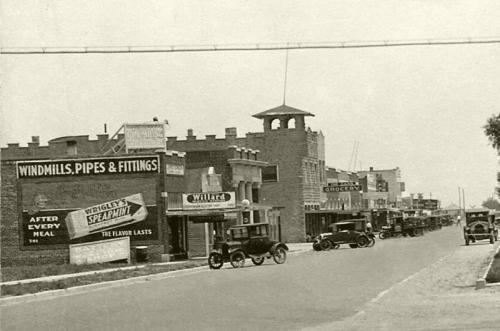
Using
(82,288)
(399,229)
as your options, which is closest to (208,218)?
(82,288)

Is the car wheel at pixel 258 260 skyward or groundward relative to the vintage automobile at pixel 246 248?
groundward

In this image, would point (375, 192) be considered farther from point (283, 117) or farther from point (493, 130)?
point (493, 130)

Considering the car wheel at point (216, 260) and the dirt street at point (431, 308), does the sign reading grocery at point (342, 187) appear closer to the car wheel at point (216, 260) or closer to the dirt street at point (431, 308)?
the car wheel at point (216, 260)

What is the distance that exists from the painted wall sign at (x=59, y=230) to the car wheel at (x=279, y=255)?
Answer: 30.9ft

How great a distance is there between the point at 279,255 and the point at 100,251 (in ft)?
33.5

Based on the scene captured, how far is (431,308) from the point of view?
1756 centimetres

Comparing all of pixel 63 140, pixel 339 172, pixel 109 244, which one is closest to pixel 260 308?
pixel 109 244

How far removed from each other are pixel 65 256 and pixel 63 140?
103 ft

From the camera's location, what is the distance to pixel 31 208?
47.5 metres

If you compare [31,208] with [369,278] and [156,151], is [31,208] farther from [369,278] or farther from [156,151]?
[369,278]

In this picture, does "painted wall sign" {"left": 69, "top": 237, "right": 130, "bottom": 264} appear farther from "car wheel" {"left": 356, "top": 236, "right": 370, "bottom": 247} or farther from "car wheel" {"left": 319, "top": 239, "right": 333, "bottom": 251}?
"car wheel" {"left": 356, "top": 236, "right": 370, "bottom": 247}

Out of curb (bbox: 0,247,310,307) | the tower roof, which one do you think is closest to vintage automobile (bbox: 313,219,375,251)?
curb (bbox: 0,247,310,307)

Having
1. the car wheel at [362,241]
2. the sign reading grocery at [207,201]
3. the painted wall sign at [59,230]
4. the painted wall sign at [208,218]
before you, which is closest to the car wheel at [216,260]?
the painted wall sign at [59,230]

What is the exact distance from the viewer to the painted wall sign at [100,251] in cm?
4550
